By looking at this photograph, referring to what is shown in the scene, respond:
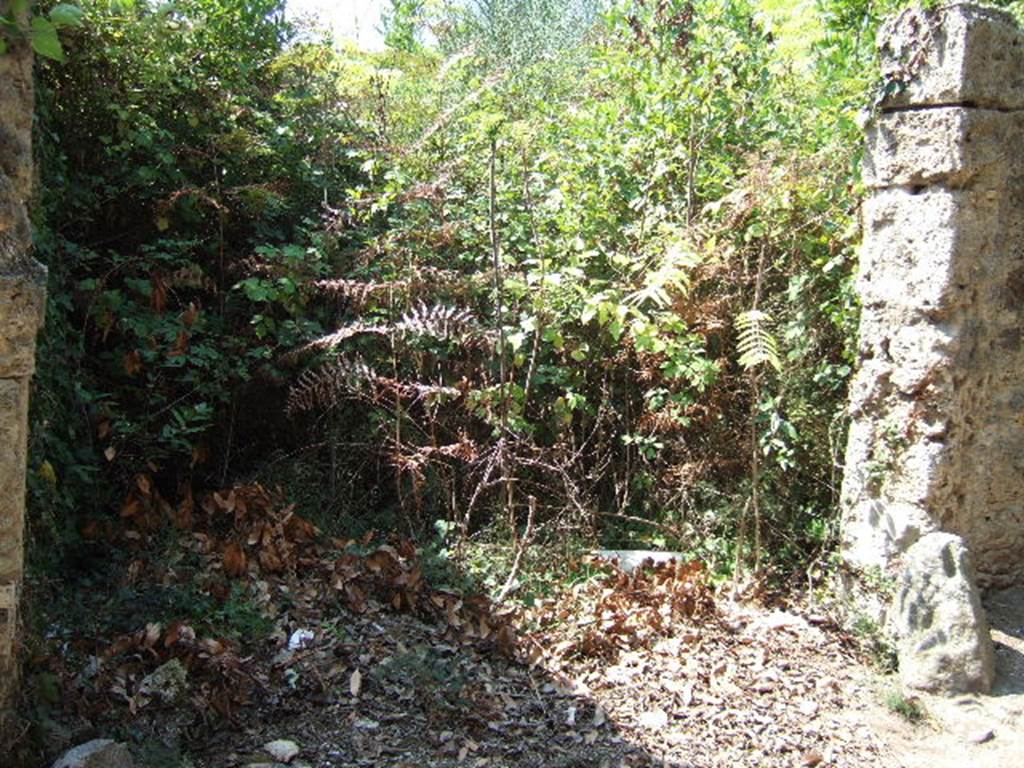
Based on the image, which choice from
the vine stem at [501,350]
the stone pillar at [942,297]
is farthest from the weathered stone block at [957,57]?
the vine stem at [501,350]

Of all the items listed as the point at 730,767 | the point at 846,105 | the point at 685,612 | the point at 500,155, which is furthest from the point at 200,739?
the point at 846,105

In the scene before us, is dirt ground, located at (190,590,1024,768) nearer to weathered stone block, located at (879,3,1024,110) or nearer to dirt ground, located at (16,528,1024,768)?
dirt ground, located at (16,528,1024,768)

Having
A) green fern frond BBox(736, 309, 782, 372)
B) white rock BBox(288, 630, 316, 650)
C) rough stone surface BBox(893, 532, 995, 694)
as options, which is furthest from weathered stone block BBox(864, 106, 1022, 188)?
white rock BBox(288, 630, 316, 650)

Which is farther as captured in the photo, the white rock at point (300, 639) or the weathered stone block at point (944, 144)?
the weathered stone block at point (944, 144)

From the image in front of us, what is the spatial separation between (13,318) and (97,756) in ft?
4.55

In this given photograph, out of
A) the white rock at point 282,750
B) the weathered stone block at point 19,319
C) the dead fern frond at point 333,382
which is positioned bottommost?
the white rock at point 282,750

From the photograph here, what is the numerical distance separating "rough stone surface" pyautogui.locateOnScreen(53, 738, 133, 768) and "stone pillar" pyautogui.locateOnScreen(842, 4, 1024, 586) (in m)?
3.41

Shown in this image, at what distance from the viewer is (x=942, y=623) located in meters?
4.19

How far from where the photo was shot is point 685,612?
4762mm

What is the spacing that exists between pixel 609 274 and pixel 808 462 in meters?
1.56

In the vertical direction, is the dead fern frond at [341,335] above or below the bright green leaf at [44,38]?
below

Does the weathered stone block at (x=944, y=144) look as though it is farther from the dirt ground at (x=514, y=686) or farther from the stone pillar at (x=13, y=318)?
the stone pillar at (x=13, y=318)

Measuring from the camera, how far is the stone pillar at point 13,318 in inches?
112

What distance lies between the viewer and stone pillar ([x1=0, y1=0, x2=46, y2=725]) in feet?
9.36
